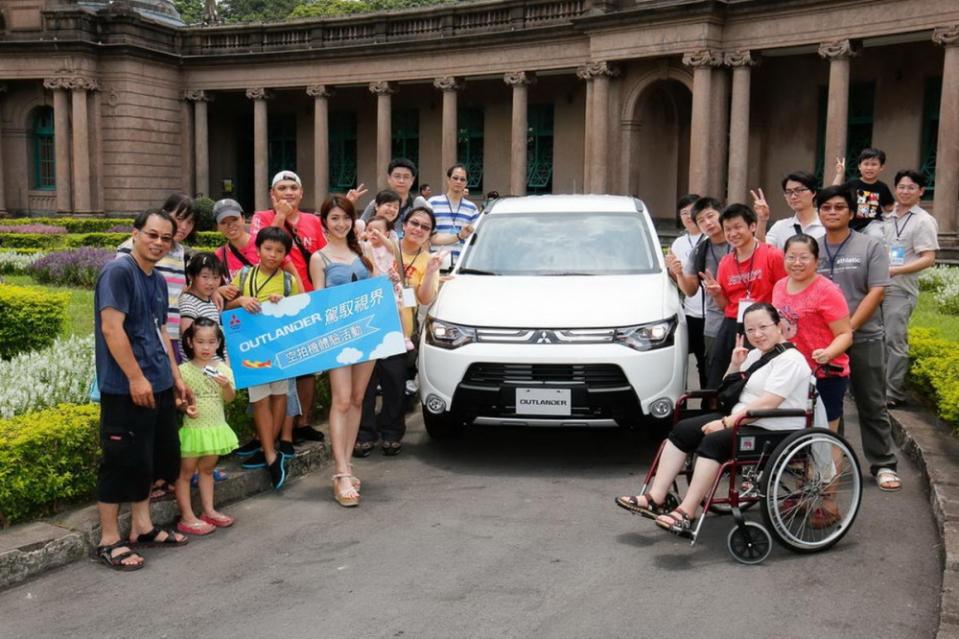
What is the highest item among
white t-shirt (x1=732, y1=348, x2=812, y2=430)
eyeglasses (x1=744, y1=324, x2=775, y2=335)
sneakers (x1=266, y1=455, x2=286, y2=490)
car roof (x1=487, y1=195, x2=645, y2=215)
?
car roof (x1=487, y1=195, x2=645, y2=215)

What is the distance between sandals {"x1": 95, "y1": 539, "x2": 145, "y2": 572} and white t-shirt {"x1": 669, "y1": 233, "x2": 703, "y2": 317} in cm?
500

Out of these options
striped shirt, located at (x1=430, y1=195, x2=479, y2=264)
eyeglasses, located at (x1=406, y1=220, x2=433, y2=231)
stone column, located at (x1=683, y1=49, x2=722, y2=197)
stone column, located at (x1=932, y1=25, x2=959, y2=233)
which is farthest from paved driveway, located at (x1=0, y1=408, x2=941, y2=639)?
stone column, located at (x1=683, y1=49, x2=722, y2=197)

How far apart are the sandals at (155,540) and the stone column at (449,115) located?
80.2 feet

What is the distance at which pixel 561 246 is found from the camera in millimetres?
8164

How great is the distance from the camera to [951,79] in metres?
19.9

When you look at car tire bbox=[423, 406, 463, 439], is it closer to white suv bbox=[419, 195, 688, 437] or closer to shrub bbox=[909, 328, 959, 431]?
white suv bbox=[419, 195, 688, 437]

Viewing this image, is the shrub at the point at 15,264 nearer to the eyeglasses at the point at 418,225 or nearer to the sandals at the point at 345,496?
the eyeglasses at the point at 418,225

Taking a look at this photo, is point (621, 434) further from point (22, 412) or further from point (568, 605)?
point (22, 412)

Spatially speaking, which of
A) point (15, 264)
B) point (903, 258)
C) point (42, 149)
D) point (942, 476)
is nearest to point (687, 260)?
point (903, 258)

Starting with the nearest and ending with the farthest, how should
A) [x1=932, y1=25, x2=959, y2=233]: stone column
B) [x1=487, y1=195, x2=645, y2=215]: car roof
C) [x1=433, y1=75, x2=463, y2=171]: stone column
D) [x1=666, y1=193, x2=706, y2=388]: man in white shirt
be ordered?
[x1=666, y1=193, x2=706, y2=388]: man in white shirt
[x1=487, y1=195, x2=645, y2=215]: car roof
[x1=932, y1=25, x2=959, y2=233]: stone column
[x1=433, y1=75, x2=463, y2=171]: stone column

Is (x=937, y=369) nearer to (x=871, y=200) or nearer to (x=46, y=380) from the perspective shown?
(x=871, y=200)

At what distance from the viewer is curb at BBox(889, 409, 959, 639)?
4311 mm

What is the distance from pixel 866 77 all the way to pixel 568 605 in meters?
23.6

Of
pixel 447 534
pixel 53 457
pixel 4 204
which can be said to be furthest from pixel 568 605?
pixel 4 204
